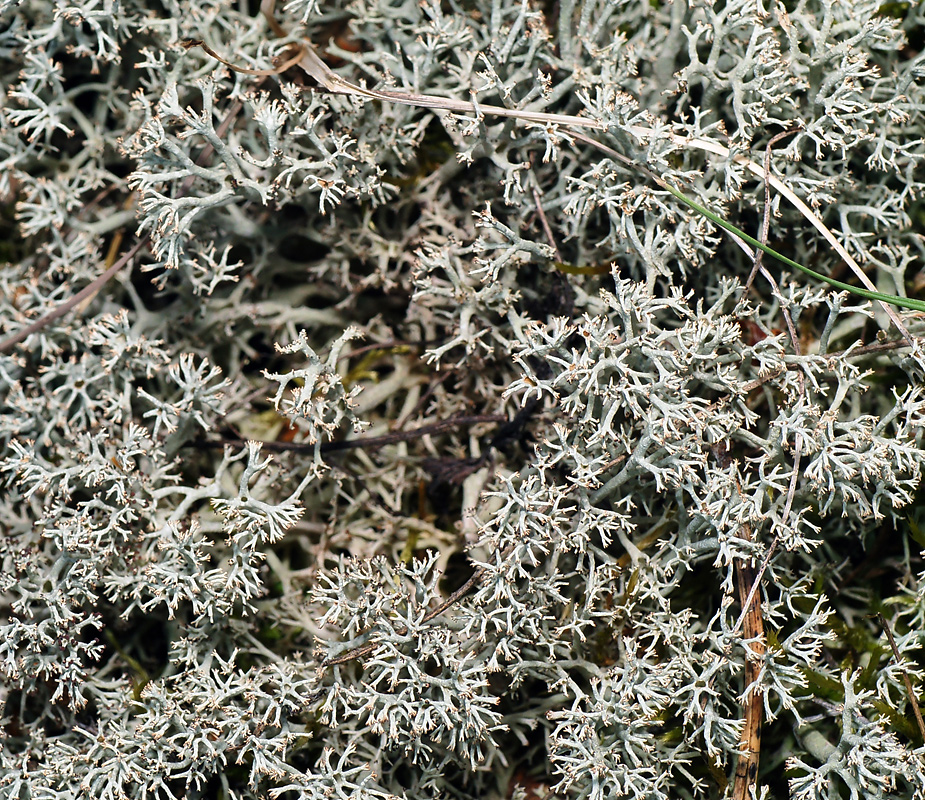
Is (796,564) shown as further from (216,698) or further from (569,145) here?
(216,698)

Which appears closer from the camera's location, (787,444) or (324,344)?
(787,444)

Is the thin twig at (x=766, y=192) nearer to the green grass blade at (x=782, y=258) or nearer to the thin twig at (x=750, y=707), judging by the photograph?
the green grass blade at (x=782, y=258)

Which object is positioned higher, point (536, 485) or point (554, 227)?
point (554, 227)

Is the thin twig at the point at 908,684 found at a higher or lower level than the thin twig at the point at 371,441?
lower

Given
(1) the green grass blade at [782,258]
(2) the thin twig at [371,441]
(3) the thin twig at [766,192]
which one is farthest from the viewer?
(2) the thin twig at [371,441]

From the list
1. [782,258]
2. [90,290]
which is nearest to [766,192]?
[782,258]

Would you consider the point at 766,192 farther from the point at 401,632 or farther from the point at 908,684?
the point at 401,632

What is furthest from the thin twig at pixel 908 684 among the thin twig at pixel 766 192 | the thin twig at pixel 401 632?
the thin twig at pixel 401 632

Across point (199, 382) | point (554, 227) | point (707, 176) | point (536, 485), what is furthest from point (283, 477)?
point (707, 176)

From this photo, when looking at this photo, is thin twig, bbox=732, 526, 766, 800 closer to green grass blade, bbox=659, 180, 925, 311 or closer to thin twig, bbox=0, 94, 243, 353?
green grass blade, bbox=659, 180, 925, 311

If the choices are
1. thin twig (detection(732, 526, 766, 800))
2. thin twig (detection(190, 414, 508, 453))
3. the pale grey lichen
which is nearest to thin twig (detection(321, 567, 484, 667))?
the pale grey lichen

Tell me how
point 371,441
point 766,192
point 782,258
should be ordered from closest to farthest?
point 782,258 → point 766,192 → point 371,441
